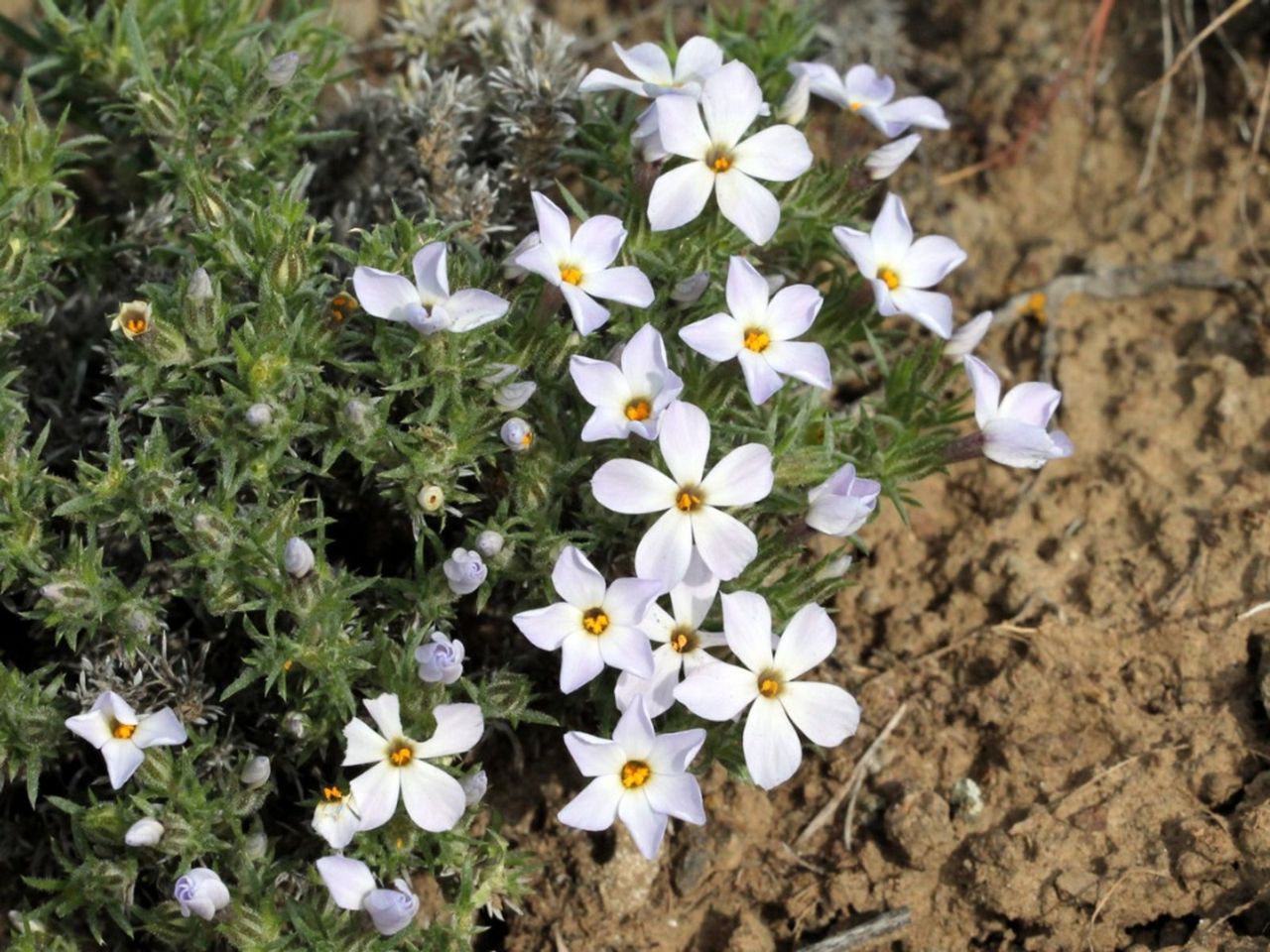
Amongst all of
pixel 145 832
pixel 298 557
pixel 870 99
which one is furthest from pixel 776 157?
pixel 145 832

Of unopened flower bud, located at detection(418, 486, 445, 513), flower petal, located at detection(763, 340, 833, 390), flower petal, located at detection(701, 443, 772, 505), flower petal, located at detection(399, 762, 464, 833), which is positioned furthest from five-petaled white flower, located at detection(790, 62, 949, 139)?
flower petal, located at detection(399, 762, 464, 833)

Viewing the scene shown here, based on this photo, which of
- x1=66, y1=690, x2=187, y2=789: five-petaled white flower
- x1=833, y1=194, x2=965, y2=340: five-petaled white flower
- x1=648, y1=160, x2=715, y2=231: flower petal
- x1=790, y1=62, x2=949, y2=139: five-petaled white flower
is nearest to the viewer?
x1=66, y1=690, x2=187, y2=789: five-petaled white flower

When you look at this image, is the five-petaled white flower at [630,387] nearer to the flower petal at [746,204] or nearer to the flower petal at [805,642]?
the flower petal at [746,204]

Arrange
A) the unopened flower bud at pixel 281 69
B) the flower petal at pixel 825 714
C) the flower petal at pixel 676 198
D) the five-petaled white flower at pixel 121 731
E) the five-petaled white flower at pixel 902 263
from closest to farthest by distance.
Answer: the five-petaled white flower at pixel 121 731 < the flower petal at pixel 825 714 < the flower petal at pixel 676 198 < the five-petaled white flower at pixel 902 263 < the unopened flower bud at pixel 281 69

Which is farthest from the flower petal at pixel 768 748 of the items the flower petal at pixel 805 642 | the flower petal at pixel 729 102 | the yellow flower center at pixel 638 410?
the flower petal at pixel 729 102

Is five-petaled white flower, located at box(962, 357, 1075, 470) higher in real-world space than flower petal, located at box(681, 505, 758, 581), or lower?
higher

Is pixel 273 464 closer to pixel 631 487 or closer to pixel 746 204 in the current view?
pixel 631 487

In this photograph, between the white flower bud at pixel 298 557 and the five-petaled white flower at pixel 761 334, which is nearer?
the white flower bud at pixel 298 557

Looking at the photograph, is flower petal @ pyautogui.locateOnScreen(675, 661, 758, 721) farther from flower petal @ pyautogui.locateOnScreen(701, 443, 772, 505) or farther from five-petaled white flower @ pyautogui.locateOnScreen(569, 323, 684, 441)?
five-petaled white flower @ pyautogui.locateOnScreen(569, 323, 684, 441)
